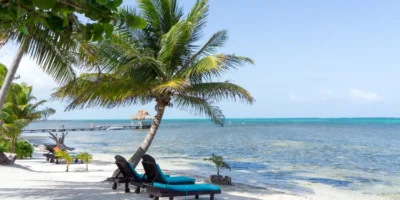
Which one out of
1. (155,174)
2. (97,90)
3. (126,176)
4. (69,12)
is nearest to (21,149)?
(97,90)

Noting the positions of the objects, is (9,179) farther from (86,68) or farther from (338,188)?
(338,188)

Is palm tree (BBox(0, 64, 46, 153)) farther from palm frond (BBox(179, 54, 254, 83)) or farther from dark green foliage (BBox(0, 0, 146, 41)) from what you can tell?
dark green foliage (BBox(0, 0, 146, 41))

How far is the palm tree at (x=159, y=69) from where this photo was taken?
32.7 feet

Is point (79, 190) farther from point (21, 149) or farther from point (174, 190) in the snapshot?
point (21, 149)

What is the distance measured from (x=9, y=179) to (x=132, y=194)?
13.4 ft

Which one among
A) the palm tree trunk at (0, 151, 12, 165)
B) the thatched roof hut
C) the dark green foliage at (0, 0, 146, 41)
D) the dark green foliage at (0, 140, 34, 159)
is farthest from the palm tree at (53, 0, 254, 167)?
the thatched roof hut

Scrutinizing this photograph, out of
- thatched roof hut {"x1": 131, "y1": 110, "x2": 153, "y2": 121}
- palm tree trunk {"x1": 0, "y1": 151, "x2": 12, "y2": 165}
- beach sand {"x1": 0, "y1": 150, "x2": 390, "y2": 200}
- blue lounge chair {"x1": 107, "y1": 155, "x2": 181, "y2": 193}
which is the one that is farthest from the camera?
thatched roof hut {"x1": 131, "y1": 110, "x2": 153, "y2": 121}

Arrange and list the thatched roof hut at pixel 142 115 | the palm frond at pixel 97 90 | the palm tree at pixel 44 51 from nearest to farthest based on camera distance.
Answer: the palm tree at pixel 44 51, the palm frond at pixel 97 90, the thatched roof hut at pixel 142 115

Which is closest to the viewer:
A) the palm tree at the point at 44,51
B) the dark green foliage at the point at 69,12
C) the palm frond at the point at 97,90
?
the dark green foliage at the point at 69,12

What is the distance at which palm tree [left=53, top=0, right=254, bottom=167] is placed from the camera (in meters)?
9.97

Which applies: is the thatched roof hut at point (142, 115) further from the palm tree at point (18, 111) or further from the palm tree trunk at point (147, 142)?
the palm tree trunk at point (147, 142)

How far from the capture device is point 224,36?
1068 centimetres

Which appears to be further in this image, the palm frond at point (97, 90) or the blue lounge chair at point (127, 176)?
the palm frond at point (97, 90)

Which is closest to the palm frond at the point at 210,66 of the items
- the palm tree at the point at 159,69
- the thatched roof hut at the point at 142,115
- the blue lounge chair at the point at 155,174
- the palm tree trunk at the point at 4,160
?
the palm tree at the point at 159,69
